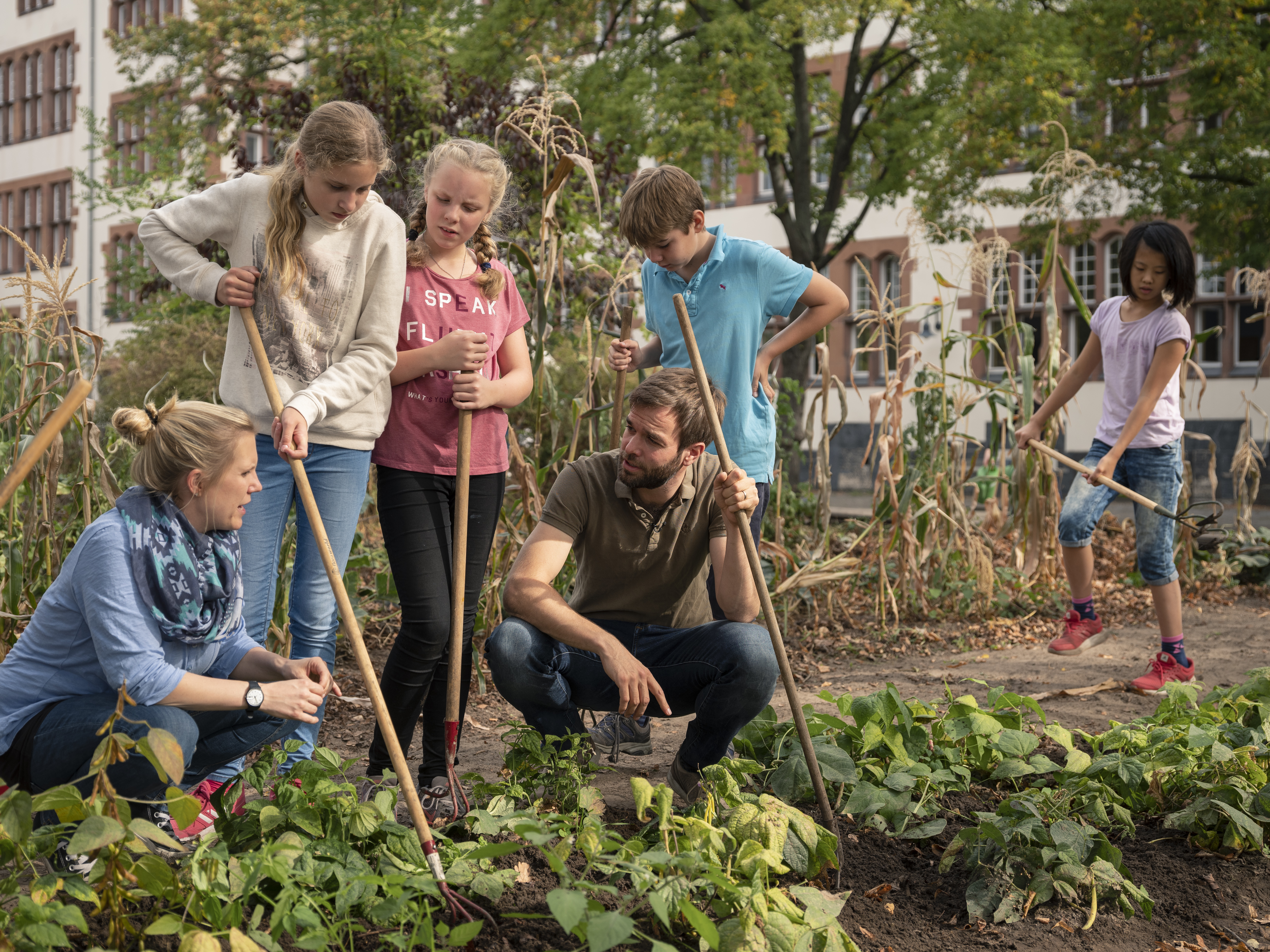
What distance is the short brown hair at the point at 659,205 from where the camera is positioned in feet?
9.93

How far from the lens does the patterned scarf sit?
2.23 m

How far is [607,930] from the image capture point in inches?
67.7

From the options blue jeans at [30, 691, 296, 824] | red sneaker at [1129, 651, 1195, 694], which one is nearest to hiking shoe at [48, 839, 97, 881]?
blue jeans at [30, 691, 296, 824]

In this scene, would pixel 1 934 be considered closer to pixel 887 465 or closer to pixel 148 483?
Answer: pixel 148 483

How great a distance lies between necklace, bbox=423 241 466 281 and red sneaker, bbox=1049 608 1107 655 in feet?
11.4

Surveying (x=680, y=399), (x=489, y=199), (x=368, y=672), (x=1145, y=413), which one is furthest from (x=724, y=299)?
(x=1145, y=413)

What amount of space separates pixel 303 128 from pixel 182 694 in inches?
50.6

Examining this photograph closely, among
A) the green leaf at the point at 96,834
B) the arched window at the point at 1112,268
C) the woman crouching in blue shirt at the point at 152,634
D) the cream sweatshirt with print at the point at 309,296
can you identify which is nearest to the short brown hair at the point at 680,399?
the cream sweatshirt with print at the point at 309,296

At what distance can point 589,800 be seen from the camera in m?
2.37

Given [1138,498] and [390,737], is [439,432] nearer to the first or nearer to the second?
[390,737]

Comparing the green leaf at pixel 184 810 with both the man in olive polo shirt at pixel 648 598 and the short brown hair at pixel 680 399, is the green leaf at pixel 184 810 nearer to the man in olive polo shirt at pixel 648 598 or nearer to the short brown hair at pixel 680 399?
the man in olive polo shirt at pixel 648 598

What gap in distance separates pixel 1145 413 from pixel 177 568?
11.7 ft

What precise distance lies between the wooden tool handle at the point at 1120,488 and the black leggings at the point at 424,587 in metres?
2.47

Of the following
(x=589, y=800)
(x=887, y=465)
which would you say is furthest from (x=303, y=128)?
(x=887, y=465)
